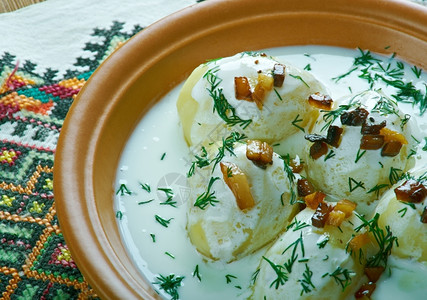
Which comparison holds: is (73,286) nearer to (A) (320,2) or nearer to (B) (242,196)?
(B) (242,196)

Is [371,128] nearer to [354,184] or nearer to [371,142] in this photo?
[371,142]

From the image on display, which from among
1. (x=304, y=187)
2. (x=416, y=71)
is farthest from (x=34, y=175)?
(x=416, y=71)

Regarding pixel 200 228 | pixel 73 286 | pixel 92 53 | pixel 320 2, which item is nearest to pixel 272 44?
pixel 320 2

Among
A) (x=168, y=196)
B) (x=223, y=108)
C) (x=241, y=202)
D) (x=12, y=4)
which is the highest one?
(x=12, y=4)

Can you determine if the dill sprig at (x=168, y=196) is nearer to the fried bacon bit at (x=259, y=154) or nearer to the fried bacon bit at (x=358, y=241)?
the fried bacon bit at (x=259, y=154)

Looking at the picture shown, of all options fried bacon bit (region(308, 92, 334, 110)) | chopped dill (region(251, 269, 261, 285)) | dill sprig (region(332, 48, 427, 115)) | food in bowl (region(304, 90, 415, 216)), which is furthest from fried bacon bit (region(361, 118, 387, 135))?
chopped dill (region(251, 269, 261, 285))

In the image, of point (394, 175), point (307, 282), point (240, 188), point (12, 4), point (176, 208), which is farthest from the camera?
point (12, 4)

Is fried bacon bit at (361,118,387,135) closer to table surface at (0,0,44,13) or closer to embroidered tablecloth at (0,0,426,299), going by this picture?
embroidered tablecloth at (0,0,426,299)
